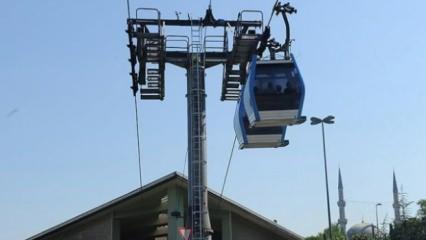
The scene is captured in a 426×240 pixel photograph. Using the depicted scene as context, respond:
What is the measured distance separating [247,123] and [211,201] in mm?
21100

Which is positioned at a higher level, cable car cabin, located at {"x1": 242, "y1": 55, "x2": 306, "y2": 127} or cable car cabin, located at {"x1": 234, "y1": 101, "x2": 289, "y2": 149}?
cable car cabin, located at {"x1": 242, "y1": 55, "x2": 306, "y2": 127}

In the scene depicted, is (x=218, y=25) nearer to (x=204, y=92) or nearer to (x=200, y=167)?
(x=204, y=92)

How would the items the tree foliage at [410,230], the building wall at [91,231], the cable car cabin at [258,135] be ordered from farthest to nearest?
the tree foliage at [410,230]
the building wall at [91,231]
the cable car cabin at [258,135]

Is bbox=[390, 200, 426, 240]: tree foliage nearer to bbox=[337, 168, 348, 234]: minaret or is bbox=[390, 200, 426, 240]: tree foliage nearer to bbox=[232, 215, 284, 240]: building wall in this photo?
bbox=[232, 215, 284, 240]: building wall

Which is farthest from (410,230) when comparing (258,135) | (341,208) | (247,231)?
(341,208)

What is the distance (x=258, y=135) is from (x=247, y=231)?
2307cm

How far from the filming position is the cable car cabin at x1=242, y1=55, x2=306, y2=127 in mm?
16250

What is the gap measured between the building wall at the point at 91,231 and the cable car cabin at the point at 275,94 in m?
24.4

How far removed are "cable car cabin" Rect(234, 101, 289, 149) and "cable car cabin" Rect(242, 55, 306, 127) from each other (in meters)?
1.71

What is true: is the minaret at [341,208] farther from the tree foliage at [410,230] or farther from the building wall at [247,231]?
the building wall at [247,231]

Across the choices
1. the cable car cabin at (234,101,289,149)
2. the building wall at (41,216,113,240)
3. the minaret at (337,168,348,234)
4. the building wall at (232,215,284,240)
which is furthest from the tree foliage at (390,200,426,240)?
the minaret at (337,168,348,234)

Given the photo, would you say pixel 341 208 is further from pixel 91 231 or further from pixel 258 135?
pixel 258 135

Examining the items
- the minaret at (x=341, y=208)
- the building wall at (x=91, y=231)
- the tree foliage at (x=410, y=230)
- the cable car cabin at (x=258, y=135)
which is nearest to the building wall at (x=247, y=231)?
the building wall at (x=91, y=231)

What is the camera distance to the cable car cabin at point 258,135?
18.4 metres
